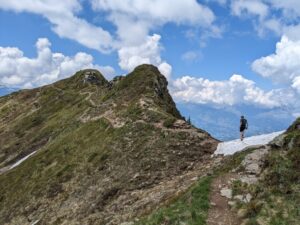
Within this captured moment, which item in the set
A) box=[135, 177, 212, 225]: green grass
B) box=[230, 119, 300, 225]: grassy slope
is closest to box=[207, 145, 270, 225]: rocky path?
box=[135, 177, 212, 225]: green grass

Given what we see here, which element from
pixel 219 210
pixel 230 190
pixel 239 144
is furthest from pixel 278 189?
pixel 239 144

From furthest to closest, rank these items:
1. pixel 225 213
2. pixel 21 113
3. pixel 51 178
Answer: pixel 21 113, pixel 51 178, pixel 225 213

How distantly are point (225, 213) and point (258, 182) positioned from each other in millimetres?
4557

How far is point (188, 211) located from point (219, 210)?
212cm

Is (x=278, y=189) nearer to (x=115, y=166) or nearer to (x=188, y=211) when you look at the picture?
(x=188, y=211)

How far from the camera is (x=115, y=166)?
163 ft

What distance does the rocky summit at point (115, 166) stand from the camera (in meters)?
40.0

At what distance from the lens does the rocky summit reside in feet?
131

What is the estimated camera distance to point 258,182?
29031mm

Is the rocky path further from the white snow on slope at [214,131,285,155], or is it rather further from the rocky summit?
the white snow on slope at [214,131,285,155]

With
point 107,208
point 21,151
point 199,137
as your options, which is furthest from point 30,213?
point 21,151

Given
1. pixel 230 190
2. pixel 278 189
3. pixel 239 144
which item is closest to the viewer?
→ pixel 278 189

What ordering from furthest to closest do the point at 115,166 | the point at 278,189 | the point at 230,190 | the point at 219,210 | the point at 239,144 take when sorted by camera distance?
the point at 115,166 < the point at 239,144 < the point at 230,190 < the point at 278,189 < the point at 219,210

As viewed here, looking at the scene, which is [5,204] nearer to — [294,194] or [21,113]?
[294,194]
